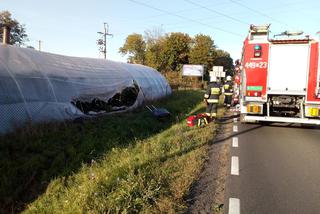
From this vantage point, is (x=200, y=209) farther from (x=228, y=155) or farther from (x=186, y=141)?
(x=186, y=141)

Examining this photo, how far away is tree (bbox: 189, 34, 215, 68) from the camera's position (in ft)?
209

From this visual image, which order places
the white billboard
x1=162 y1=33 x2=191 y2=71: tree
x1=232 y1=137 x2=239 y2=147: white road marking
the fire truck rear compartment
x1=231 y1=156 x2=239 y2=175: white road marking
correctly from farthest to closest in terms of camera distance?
x1=162 y1=33 x2=191 y2=71: tree
the white billboard
the fire truck rear compartment
x1=232 y1=137 x2=239 y2=147: white road marking
x1=231 y1=156 x2=239 y2=175: white road marking

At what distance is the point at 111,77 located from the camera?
15219 mm

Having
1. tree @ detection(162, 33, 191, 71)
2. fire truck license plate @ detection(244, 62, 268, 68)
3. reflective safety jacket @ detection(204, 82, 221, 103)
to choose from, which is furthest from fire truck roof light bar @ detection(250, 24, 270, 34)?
tree @ detection(162, 33, 191, 71)

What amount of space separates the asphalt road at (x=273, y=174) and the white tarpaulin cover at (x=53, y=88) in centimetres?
539

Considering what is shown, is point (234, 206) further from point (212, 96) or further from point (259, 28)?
point (259, 28)

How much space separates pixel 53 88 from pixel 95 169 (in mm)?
5335

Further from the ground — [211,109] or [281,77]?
[281,77]

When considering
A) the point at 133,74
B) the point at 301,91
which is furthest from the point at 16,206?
the point at 133,74

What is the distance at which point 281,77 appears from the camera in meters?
11.4

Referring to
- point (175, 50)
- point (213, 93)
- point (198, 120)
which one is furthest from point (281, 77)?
point (175, 50)

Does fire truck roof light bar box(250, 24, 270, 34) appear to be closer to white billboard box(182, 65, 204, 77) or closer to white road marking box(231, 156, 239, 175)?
white road marking box(231, 156, 239, 175)

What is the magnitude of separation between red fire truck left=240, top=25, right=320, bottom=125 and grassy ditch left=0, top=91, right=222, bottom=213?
9.36 feet

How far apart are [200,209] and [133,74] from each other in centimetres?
1429
